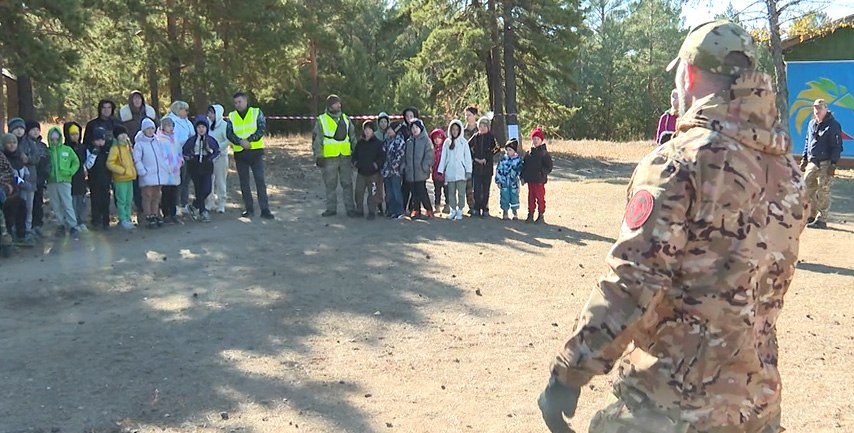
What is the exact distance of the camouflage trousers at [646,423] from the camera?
7.62 ft

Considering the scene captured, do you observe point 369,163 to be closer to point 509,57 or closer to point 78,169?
point 78,169

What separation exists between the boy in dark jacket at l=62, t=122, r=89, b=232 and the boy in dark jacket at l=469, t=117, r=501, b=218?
5.73 metres

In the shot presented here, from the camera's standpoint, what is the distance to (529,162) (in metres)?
12.0

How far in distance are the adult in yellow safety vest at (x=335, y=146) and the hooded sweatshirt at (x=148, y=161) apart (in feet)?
7.43

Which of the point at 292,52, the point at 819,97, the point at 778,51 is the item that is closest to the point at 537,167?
the point at 778,51

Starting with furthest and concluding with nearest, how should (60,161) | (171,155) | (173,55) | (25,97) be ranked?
(173,55) < (25,97) < (171,155) < (60,161)

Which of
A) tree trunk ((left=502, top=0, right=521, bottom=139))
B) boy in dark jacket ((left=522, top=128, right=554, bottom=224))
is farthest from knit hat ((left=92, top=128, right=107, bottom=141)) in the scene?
tree trunk ((left=502, top=0, right=521, bottom=139))

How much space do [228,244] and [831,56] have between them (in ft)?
57.9

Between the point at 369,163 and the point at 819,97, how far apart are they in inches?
577

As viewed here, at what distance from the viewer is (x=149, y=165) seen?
1138 cm

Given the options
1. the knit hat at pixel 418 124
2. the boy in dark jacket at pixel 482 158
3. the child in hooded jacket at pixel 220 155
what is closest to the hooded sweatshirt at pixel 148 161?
the child in hooded jacket at pixel 220 155

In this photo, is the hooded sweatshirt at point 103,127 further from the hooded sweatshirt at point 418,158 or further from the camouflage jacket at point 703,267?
the camouflage jacket at point 703,267

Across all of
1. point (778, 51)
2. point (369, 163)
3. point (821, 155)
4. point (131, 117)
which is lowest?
point (821, 155)

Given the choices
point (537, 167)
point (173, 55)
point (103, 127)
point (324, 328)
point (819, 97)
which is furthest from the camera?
point (819, 97)
